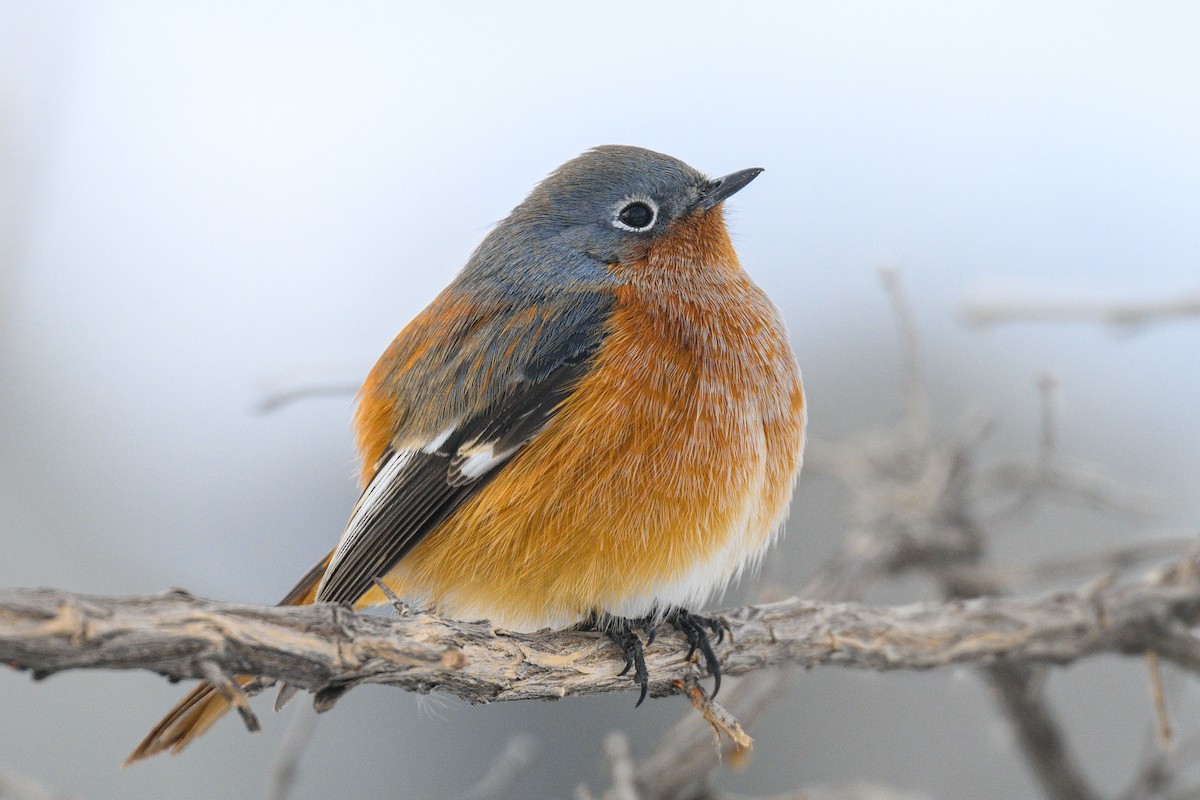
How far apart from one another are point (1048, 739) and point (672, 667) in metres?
1.81

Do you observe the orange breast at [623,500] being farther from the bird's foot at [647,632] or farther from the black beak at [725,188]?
the black beak at [725,188]

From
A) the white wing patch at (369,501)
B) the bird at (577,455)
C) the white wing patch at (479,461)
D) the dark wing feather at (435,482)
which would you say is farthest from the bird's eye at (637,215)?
the white wing patch at (369,501)

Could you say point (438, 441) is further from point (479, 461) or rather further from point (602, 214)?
point (602, 214)

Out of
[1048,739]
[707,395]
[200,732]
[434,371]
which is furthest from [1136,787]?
[200,732]

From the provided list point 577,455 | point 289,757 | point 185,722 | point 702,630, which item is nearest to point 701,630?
point 702,630

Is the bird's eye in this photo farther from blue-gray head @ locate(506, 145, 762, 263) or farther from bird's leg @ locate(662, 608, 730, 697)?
bird's leg @ locate(662, 608, 730, 697)

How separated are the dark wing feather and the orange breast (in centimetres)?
5

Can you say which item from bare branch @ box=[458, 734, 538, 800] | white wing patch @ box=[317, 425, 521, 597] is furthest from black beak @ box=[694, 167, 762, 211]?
bare branch @ box=[458, 734, 538, 800]

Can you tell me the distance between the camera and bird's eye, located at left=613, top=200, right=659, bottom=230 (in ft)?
12.8

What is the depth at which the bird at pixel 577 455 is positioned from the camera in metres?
3.17

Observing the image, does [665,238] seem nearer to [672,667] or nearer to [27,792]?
[672,667]

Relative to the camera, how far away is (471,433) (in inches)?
131

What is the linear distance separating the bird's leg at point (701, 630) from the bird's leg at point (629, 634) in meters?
0.08

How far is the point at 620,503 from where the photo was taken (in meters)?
3.15
